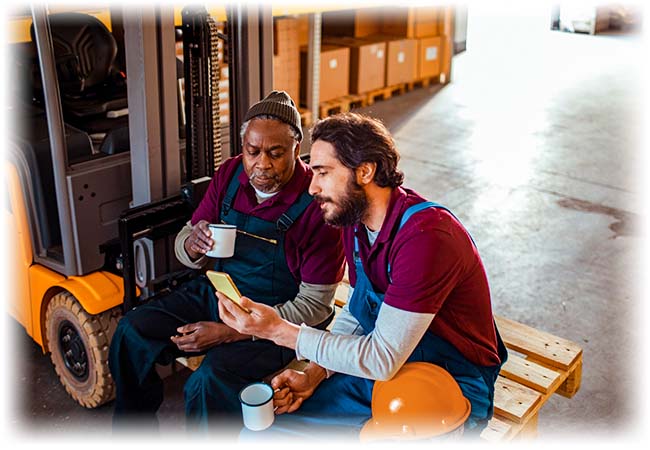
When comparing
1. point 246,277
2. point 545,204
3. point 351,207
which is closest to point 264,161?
point 246,277

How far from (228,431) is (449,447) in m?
0.99

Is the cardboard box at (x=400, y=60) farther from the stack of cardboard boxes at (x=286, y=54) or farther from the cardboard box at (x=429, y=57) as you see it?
A: the stack of cardboard boxes at (x=286, y=54)

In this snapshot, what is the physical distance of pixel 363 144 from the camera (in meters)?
2.52

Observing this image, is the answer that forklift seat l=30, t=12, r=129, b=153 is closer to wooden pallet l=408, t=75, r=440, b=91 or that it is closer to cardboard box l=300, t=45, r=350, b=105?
cardboard box l=300, t=45, r=350, b=105

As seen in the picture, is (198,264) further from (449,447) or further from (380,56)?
(380,56)

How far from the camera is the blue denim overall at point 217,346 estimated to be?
3.06 meters

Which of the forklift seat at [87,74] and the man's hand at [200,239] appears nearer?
the man's hand at [200,239]

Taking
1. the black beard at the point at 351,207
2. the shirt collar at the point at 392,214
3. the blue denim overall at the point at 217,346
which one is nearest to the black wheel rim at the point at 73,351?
the blue denim overall at the point at 217,346

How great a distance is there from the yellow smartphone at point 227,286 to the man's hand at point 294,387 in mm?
339

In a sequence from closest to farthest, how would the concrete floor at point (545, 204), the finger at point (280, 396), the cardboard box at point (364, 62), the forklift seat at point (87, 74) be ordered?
the finger at point (280, 396) < the concrete floor at point (545, 204) < the forklift seat at point (87, 74) < the cardboard box at point (364, 62)

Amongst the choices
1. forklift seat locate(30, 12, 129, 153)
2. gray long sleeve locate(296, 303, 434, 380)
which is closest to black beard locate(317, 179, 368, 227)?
gray long sleeve locate(296, 303, 434, 380)

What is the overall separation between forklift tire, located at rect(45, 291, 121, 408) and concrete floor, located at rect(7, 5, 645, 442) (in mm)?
115

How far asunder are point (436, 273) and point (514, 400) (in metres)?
1.08

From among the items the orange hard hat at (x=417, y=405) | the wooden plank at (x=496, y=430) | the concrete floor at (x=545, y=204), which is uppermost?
the orange hard hat at (x=417, y=405)
